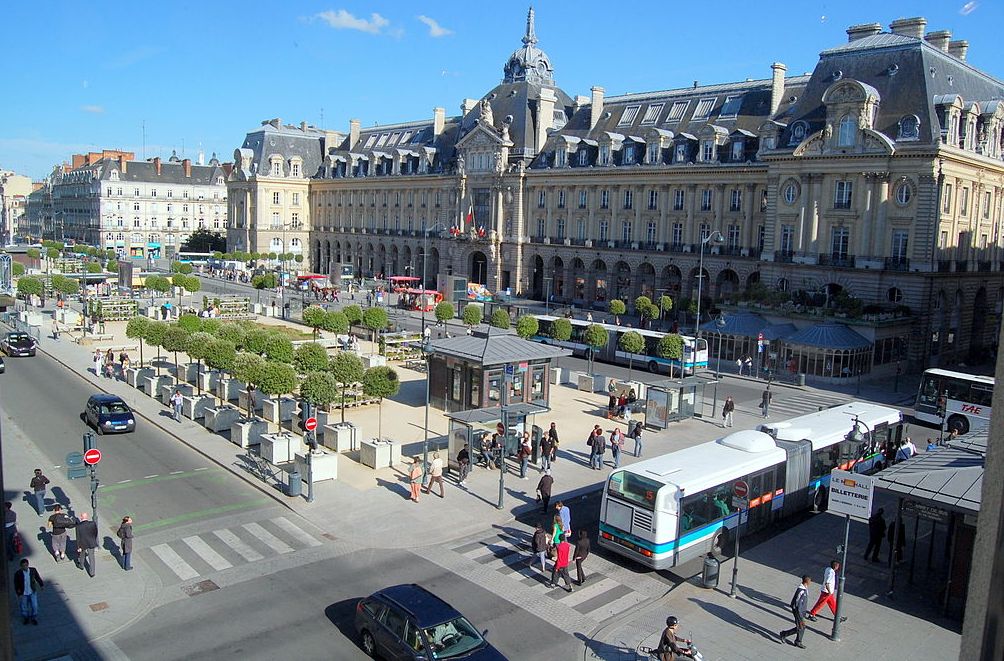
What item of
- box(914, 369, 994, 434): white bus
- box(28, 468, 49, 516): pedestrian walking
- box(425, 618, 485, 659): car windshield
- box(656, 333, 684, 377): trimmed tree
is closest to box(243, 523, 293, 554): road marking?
box(28, 468, 49, 516): pedestrian walking

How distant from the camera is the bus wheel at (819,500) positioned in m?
25.8

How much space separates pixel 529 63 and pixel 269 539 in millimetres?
83810

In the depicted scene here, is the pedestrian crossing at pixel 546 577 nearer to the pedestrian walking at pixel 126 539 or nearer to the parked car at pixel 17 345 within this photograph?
the pedestrian walking at pixel 126 539

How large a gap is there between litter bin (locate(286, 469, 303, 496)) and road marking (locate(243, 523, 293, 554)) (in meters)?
2.21

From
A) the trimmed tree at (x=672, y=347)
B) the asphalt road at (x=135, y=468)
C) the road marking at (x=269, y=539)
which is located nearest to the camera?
the road marking at (x=269, y=539)

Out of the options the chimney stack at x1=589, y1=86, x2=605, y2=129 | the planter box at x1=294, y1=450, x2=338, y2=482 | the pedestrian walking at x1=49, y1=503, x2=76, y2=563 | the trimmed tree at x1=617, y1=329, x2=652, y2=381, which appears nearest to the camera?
the pedestrian walking at x1=49, y1=503, x2=76, y2=563

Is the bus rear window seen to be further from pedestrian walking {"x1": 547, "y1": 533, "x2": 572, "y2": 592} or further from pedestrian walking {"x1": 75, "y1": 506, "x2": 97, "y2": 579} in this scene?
pedestrian walking {"x1": 75, "y1": 506, "x2": 97, "y2": 579}

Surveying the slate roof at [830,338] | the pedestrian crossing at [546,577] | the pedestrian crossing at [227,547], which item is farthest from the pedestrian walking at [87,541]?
the slate roof at [830,338]

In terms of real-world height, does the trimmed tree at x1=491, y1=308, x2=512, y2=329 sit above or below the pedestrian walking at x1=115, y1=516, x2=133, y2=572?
above

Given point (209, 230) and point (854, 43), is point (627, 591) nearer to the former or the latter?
point (854, 43)

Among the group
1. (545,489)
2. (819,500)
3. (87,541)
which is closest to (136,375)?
(87,541)

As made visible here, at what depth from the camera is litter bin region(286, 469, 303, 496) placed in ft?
82.1

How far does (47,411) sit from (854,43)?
2212 inches

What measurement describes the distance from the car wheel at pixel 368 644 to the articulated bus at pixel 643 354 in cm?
3163
